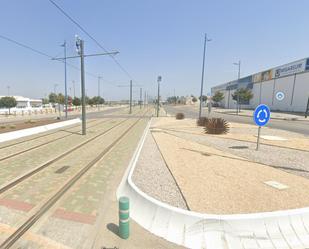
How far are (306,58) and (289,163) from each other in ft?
139

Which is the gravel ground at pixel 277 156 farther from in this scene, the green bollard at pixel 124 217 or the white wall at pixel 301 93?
the white wall at pixel 301 93

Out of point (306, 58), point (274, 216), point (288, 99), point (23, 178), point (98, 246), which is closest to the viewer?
point (98, 246)

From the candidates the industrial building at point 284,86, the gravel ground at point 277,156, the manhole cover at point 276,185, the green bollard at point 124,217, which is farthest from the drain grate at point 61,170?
the industrial building at point 284,86

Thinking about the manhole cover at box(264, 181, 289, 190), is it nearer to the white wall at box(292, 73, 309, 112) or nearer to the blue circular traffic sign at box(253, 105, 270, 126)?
the blue circular traffic sign at box(253, 105, 270, 126)

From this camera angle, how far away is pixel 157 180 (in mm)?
5062

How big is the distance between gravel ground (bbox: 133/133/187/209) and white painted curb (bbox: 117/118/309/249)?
42 centimetres

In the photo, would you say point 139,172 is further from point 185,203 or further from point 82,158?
point 82,158

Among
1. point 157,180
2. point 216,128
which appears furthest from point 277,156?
point 216,128

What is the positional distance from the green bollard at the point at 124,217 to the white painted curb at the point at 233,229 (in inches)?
17.7

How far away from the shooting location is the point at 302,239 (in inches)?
117

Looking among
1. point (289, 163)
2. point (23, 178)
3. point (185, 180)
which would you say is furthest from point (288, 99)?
point (23, 178)

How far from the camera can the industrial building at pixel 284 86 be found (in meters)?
38.1

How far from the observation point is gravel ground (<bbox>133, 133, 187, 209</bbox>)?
4020 mm

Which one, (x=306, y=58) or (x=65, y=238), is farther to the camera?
(x=306, y=58)
